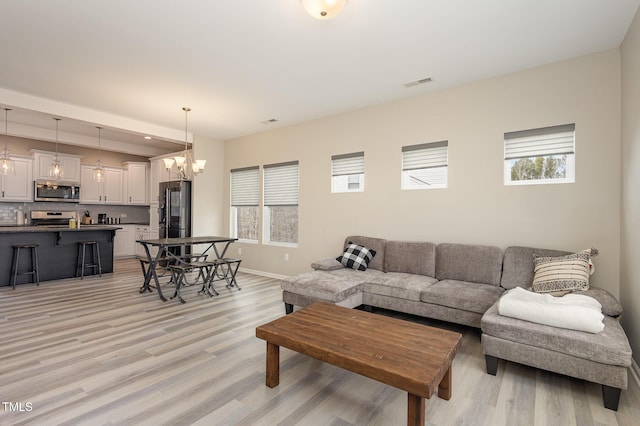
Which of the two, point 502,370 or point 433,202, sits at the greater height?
point 433,202

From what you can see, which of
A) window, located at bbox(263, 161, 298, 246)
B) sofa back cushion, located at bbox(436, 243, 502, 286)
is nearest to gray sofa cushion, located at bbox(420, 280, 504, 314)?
sofa back cushion, located at bbox(436, 243, 502, 286)

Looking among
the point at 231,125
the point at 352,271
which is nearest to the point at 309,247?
the point at 352,271

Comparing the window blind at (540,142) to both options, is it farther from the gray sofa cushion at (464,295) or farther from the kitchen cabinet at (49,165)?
the kitchen cabinet at (49,165)

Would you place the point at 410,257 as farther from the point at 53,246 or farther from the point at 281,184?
the point at 53,246

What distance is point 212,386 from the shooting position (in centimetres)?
214

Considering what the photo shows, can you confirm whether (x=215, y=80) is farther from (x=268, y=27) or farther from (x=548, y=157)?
(x=548, y=157)

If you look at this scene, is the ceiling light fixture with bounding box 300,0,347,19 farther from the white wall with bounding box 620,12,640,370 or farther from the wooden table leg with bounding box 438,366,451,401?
the wooden table leg with bounding box 438,366,451,401

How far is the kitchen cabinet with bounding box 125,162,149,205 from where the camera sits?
8.02 m

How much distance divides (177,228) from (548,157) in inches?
249

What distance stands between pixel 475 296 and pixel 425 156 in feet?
6.49

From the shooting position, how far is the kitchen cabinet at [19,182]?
20.4 feet

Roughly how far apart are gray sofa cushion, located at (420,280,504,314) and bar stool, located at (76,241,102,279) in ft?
18.9

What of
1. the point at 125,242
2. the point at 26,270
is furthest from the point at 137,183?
the point at 26,270

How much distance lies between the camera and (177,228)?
6.37m
